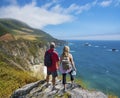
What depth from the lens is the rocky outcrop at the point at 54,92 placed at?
13.7 m

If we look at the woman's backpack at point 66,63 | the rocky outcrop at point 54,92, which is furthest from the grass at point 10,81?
the woman's backpack at point 66,63

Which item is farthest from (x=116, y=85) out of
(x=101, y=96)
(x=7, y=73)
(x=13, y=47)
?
(x=101, y=96)

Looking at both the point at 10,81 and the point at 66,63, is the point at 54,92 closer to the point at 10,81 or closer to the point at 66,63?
the point at 66,63

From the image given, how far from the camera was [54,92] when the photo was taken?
1386 cm

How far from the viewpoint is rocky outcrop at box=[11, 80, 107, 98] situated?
13.7m

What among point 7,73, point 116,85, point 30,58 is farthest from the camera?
point 30,58

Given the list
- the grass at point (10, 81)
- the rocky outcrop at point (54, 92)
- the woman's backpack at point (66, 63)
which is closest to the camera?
the rocky outcrop at point (54, 92)

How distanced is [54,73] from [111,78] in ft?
228

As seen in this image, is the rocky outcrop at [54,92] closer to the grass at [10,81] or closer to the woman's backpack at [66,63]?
the woman's backpack at [66,63]

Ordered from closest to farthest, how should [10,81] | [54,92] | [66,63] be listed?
1. [54,92]
2. [66,63]
3. [10,81]

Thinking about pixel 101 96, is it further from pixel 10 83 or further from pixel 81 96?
pixel 10 83

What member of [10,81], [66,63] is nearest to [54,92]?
[66,63]

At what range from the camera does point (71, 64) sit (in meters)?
14.7

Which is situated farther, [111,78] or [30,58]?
[30,58]
